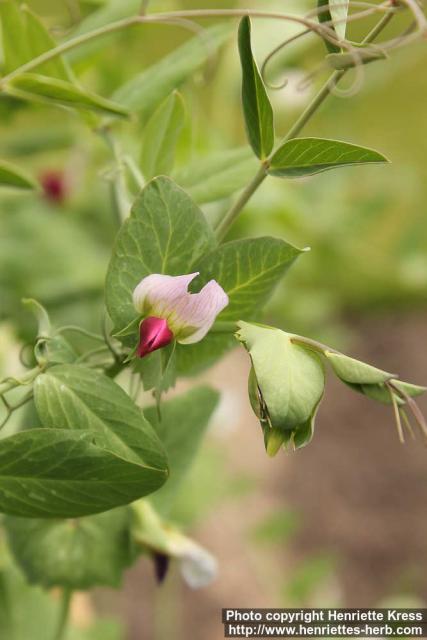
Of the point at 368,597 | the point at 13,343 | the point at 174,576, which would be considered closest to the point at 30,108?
the point at 13,343

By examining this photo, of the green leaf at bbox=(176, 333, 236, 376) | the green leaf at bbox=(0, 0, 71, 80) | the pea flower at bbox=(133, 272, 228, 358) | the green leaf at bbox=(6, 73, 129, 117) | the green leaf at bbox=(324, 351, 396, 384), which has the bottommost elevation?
the green leaf at bbox=(176, 333, 236, 376)

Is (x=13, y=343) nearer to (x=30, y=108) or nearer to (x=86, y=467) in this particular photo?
(x=30, y=108)

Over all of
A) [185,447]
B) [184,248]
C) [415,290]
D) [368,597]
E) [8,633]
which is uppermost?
[184,248]

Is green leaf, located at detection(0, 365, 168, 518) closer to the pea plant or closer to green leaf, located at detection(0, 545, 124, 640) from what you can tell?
the pea plant

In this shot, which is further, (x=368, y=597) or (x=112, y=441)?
(x=368, y=597)

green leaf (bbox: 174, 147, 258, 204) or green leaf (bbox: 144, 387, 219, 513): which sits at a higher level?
green leaf (bbox: 174, 147, 258, 204)

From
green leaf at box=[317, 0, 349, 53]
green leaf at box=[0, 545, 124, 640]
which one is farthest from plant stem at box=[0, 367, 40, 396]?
green leaf at box=[0, 545, 124, 640]
